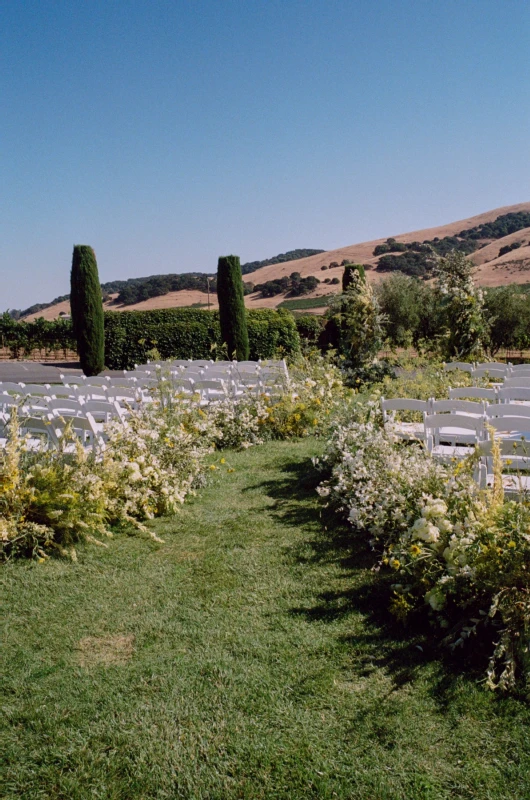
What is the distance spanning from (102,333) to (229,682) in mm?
21469

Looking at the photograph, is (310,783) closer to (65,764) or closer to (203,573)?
(65,764)

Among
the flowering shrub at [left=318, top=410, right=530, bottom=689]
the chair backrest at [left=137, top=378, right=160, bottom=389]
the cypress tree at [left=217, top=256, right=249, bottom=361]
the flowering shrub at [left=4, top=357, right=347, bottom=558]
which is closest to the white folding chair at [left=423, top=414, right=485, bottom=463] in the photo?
the flowering shrub at [left=318, top=410, right=530, bottom=689]

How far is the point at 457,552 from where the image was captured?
366 cm

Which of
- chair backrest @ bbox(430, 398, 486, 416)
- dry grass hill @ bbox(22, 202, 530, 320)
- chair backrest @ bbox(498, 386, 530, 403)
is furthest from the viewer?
dry grass hill @ bbox(22, 202, 530, 320)

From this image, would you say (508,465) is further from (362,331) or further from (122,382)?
(362,331)

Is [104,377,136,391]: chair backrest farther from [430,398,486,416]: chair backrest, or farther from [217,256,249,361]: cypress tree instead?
[217,256,249,361]: cypress tree

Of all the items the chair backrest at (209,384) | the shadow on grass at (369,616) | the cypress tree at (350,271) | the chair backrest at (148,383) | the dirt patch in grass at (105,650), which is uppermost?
the cypress tree at (350,271)

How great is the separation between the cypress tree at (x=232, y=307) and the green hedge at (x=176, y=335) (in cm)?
145

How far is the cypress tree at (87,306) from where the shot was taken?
902 inches

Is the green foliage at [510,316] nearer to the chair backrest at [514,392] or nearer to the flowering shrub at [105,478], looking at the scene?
the chair backrest at [514,392]

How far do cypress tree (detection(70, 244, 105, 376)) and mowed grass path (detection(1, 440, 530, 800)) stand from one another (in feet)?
63.5

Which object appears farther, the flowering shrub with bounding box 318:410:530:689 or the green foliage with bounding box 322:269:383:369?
the green foliage with bounding box 322:269:383:369

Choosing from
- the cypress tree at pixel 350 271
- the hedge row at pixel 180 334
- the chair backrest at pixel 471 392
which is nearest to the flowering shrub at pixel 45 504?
the chair backrest at pixel 471 392

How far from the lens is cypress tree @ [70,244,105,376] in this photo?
22.9 m
